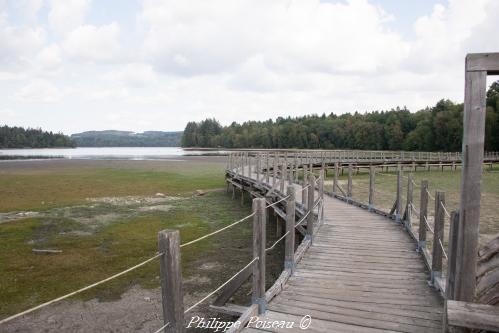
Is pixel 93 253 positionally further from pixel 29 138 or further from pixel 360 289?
pixel 29 138

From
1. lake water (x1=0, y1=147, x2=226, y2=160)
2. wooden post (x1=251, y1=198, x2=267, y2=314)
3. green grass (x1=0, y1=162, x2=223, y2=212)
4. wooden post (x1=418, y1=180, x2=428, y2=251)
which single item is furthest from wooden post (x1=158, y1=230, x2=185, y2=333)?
lake water (x1=0, y1=147, x2=226, y2=160)

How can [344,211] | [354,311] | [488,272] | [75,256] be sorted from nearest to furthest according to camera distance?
[488,272] → [354,311] → [75,256] → [344,211]

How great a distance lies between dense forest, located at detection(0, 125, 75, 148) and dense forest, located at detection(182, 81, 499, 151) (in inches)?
2397

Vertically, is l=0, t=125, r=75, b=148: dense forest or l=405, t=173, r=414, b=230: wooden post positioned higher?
l=0, t=125, r=75, b=148: dense forest

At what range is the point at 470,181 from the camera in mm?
3373

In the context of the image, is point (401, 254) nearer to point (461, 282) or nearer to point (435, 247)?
point (435, 247)

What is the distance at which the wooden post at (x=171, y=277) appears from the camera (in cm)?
306

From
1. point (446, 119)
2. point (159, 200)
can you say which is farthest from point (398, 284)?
point (446, 119)

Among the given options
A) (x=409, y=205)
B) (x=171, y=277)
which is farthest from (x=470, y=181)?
(x=409, y=205)

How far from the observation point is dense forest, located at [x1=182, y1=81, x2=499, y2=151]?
221 ft

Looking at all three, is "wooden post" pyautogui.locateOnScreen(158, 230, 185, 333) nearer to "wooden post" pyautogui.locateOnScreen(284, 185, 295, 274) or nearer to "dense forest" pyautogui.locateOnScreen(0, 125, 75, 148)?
"wooden post" pyautogui.locateOnScreen(284, 185, 295, 274)

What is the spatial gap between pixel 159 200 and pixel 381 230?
14.2 m

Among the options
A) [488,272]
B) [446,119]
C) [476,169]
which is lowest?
[488,272]

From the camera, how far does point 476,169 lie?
3332 mm
